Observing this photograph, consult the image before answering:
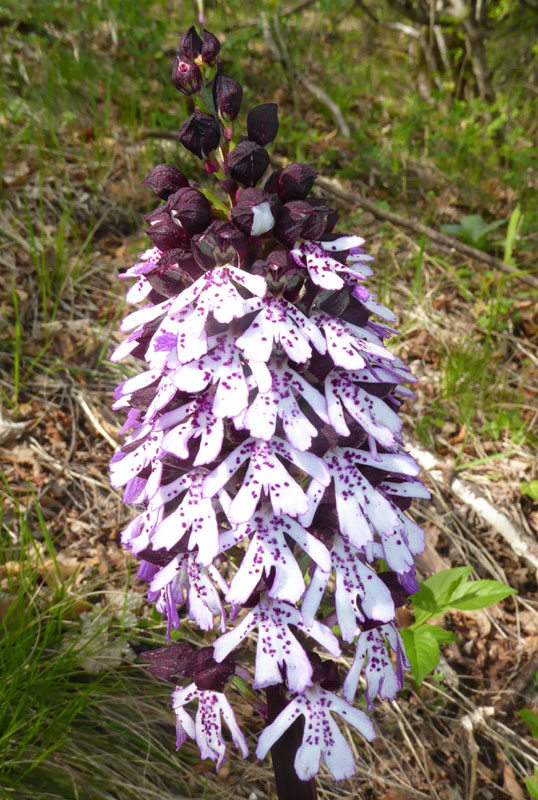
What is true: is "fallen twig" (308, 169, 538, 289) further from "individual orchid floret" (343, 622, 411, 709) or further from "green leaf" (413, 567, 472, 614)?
"individual orchid floret" (343, 622, 411, 709)

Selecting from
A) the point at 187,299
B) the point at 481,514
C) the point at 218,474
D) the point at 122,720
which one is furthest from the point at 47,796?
the point at 481,514

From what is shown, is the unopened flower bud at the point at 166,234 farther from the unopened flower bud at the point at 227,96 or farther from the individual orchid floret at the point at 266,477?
the individual orchid floret at the point at 266,477

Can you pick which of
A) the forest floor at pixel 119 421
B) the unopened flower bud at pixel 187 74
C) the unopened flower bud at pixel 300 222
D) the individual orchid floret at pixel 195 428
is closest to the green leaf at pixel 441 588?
the forest floor at pixel 119 421

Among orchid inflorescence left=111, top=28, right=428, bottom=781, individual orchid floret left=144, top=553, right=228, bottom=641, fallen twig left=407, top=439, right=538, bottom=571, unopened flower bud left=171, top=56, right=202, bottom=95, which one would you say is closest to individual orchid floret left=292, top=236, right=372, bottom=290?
orchid inflorescence left=111, top=28, right=428, bottom=781

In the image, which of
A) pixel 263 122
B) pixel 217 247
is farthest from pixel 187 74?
pixel 217 247

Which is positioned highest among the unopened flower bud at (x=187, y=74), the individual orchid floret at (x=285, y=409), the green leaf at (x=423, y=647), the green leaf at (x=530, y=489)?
the unopened flower bud at (x=187, y=74)

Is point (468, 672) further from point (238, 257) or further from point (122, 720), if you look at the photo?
point (238, 257)
